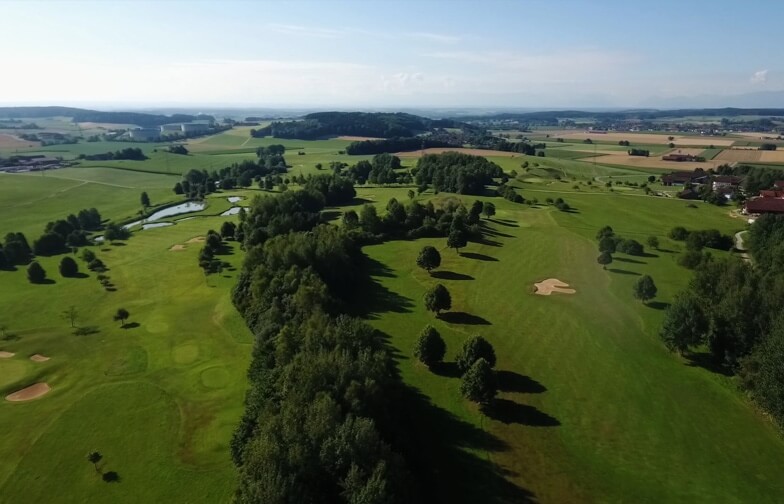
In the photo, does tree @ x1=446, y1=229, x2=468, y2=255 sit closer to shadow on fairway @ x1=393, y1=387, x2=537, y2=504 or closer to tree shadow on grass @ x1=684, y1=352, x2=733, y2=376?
tree shadow on grass @ x1=684, y1=352, x2=733, y2=376

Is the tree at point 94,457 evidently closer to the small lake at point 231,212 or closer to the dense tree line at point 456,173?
the small lake at point 231,212

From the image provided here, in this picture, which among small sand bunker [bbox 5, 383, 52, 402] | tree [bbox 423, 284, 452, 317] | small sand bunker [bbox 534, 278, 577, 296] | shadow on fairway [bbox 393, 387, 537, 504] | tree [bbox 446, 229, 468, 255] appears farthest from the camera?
tree [bbox 446, 229, 468, 255]

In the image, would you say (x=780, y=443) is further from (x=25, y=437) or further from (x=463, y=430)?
(x=25, y=437)

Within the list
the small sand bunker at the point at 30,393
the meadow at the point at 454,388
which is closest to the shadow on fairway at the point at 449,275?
the meadow at the point at 454,388

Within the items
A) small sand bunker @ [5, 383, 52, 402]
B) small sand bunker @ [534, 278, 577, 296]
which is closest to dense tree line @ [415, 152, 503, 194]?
small sand bunker @ [534, 278, 577, 296]

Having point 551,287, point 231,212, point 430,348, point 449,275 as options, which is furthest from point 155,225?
point 551,287

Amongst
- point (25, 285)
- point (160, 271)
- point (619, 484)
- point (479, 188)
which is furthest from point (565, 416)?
point (479, 188)

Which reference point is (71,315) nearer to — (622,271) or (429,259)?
(429,259)
